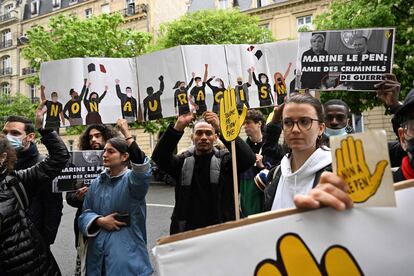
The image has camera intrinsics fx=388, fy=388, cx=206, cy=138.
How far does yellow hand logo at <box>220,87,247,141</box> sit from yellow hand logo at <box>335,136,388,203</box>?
1248mm

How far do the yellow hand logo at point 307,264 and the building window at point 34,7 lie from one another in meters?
45.1

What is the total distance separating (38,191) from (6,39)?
148ft

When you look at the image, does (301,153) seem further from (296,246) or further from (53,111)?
(53,111)

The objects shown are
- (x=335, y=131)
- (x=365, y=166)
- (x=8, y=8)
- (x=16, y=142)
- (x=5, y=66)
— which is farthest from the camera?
(x=8, y=8)

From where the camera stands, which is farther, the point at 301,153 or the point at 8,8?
the point at 8,8

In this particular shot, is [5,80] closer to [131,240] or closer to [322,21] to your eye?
[322,21]

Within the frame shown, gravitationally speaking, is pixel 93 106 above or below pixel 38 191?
above

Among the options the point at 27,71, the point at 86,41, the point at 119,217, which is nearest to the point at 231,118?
the point at 119,217

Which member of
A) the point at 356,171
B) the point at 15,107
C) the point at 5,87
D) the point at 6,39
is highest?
the point at 6,39

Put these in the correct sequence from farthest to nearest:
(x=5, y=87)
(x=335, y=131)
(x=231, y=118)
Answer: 1. (x=5, y=87)
2. (x=335, y=131)
3. (x=231, y=118)

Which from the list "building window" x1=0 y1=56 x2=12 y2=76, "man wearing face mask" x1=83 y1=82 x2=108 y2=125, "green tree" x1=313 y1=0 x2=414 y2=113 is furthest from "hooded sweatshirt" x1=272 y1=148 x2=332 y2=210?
"building window" x1=0 y1=56 x2=12 y2=76

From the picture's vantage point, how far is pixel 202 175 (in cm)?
288

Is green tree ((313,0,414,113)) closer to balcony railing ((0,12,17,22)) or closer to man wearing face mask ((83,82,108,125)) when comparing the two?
man wearing face mask ((83,82,108,125))

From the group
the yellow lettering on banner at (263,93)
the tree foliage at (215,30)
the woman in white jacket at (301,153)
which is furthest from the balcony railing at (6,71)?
the woman in white jacket at (301,153)
